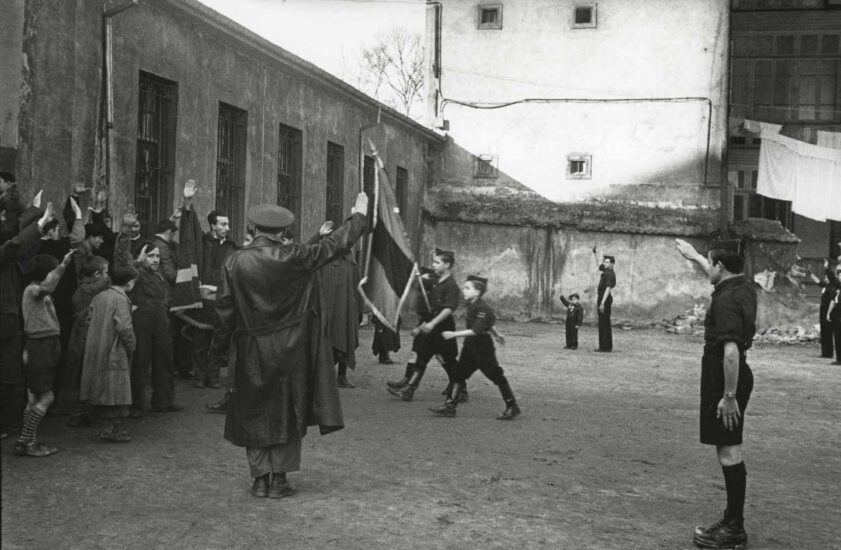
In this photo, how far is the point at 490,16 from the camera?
82.7 feet

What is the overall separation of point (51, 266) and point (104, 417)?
4.09ft

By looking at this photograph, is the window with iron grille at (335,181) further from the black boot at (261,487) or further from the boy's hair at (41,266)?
the black boot at (261,487)

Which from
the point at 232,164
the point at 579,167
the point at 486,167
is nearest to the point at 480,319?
the point at 232,164

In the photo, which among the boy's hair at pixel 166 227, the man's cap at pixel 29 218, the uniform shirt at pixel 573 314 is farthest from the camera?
the uniform shirt at pixel 573 314

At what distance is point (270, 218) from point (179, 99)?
6.53 meters

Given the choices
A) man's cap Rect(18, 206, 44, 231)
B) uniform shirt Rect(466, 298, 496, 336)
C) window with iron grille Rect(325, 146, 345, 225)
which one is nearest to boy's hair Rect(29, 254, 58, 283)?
man's cap Rect(18, 206, 44, 231)

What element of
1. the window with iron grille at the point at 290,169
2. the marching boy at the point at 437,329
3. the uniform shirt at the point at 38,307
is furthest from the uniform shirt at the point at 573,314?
the uniform shirt at the point at 38,307

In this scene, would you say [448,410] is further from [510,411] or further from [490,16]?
[490,16]

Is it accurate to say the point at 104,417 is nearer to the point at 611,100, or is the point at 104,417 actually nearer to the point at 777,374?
the point at 777,374

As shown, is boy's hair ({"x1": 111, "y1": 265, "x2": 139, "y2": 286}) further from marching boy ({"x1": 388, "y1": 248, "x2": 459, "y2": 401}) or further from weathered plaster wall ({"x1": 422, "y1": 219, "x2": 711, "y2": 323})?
weathered plaster wall ({"x1": 422, "y1": 219, "x2": 711, "y2": 323})

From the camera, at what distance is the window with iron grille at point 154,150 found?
11562 mm

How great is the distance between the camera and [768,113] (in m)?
28.9

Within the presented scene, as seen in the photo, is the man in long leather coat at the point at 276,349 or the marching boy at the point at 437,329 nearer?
the man in long leather coat at the point at 276,349

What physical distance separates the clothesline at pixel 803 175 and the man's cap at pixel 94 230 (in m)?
19.5
